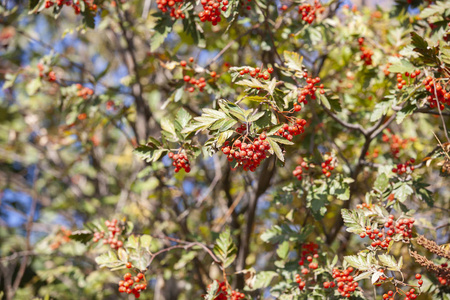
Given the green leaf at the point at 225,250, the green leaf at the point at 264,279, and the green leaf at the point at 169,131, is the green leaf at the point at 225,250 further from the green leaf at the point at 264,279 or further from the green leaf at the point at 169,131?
the green leaf at the point at 169,131

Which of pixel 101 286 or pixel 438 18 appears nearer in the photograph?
pixel 438 18

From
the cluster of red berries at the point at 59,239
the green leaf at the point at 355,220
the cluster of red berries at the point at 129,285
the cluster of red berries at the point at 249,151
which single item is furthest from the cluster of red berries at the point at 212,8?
the cluster of red berries at the point at 59,239

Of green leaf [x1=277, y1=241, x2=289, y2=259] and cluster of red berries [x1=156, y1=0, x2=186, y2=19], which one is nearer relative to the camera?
cluster of red berries [x1=156, y1=0, x2=186, y2=19]

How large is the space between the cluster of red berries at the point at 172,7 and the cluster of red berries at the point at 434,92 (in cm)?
161

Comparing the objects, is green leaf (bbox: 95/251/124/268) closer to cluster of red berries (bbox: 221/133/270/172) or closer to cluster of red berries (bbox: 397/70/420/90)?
cluster of red berries (bbox: 221/133/270/172)

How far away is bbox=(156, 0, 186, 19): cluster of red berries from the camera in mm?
2457

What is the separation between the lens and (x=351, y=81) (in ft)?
11.9

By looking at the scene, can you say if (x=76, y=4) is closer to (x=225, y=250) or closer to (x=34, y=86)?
(x=34, y=86)

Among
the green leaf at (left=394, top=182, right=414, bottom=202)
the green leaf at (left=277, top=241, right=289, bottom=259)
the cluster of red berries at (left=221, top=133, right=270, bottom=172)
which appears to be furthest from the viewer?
the green leaf at (left=277, top=241, right=289, bottom=259)

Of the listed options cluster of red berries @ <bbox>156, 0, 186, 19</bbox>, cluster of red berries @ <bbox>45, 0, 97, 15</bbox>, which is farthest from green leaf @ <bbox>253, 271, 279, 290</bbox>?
cluster of red berries @ <bbox>45, 0, 97, 15</bbox>

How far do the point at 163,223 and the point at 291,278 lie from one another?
1645 millimetres

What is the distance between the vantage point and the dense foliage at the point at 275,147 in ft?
6.86

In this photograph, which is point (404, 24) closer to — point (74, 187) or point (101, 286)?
point (101, 286)

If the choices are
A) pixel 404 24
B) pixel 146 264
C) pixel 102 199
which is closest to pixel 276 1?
pixel 404 24
